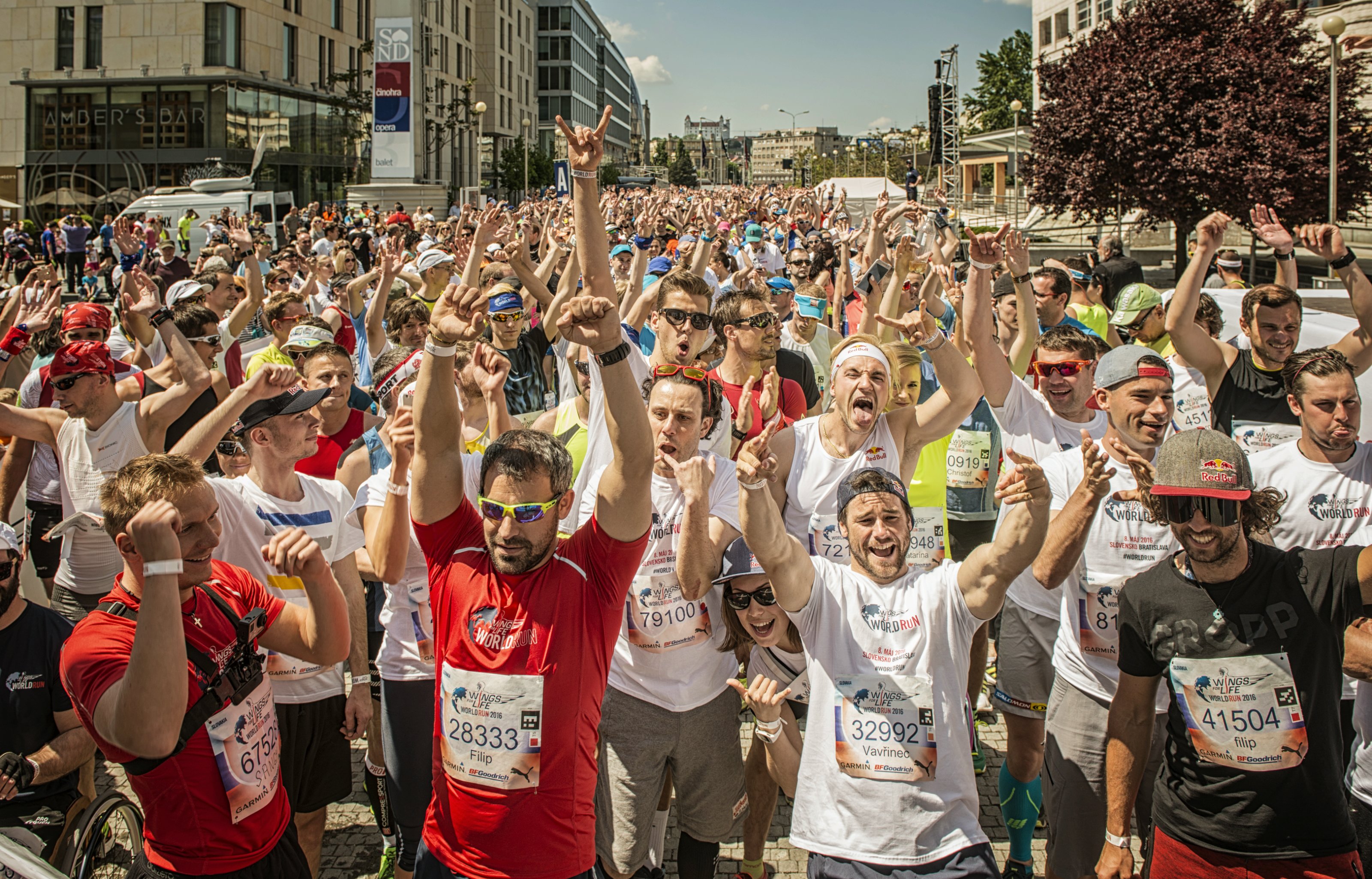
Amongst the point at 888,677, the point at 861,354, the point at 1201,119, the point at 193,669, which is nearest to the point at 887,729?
the point at 888,677

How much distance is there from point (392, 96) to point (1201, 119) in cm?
2526

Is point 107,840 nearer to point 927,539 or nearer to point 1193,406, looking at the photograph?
point 927,539

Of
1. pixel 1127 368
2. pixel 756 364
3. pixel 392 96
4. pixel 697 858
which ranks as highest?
pixel 392 96

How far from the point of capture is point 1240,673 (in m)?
2.81

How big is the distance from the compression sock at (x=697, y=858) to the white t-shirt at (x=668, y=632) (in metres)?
0.54

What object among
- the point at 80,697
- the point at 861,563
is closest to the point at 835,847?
the point at 861,563

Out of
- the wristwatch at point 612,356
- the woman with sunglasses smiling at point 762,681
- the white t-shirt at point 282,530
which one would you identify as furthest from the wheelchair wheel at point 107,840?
the wristwatch at point 612,356

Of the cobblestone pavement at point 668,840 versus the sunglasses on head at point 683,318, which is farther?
the sunglasses on head at point 683,318

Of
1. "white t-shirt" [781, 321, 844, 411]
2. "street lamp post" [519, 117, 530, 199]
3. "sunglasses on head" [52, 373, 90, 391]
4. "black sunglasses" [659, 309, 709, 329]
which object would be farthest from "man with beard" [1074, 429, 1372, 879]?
"street lamp post" [519, 117, 530, 199]

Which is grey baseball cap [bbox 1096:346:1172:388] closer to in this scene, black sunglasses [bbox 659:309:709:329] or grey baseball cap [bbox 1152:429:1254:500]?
grey baseball cap [bbox 1152:429:1254:500]

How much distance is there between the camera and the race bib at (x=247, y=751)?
2752 millimetres

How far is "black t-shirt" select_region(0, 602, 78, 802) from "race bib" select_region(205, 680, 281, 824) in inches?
28.8

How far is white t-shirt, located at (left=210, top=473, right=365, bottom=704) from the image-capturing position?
3.58 metres

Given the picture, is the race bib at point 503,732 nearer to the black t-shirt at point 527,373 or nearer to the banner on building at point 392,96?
the black t-shirt at point 527,373
